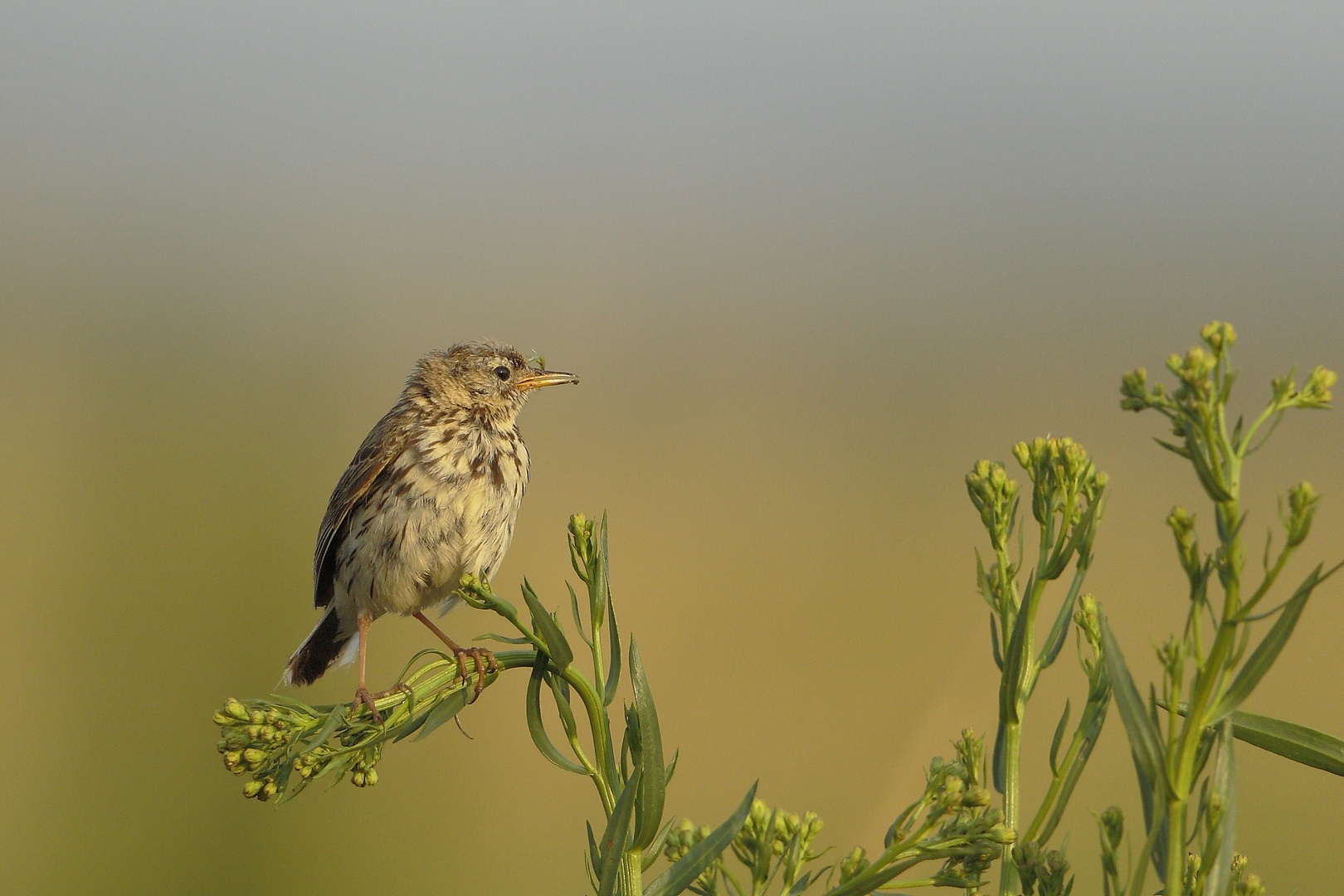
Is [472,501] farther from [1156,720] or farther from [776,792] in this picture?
[776,792]

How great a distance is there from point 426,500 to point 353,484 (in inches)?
16.8

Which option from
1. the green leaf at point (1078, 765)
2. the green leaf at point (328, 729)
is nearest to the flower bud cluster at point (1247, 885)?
the green leaf at point (1078, 765)

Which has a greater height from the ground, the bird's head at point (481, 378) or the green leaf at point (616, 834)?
the bird's head at point (481, 378)

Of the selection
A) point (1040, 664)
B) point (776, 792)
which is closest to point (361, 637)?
point (1040, 664)

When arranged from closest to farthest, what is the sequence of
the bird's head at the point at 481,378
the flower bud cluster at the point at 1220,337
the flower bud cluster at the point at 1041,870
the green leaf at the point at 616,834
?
the flower bud cluster at the point at 1220,337 → the flower bud cluster at the point at 1041,870 → the green leaf at the point at 616,834 → the bird's head at the point at 481,378

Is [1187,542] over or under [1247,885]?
over

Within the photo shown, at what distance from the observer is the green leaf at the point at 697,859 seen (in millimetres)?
1181

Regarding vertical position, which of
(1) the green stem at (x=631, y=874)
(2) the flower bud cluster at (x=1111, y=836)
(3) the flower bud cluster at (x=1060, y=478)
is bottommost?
(1) the green stem at (x=631, y=874)

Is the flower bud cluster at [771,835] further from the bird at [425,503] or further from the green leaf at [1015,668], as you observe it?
the bird at [425,503]

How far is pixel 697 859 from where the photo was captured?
1188 mm

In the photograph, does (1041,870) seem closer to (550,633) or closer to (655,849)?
(655,849)

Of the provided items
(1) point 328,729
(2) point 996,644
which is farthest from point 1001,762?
(1) point 328,729

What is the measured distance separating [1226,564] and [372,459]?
3379mm

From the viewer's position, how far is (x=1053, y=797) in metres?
1.10
